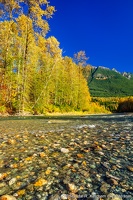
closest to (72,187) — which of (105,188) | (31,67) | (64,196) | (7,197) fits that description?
(64,196)

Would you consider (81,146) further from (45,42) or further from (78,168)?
(45,42)

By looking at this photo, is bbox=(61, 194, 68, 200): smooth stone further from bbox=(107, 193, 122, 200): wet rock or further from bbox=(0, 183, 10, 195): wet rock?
bbox=(0, 183, 10, 195): wet rock

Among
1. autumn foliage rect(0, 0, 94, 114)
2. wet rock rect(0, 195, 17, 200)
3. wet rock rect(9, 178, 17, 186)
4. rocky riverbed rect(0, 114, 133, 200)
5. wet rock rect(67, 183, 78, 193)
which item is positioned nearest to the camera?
wet rock rect(0, 195, 17, 200)

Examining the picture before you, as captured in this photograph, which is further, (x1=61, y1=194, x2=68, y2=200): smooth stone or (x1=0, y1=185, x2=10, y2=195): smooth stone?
(x1=0, y1=185, x2=10, y2=195): smooth stone

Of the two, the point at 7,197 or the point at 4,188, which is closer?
the point at 7,197

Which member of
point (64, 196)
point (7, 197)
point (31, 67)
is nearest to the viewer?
point (7, 197)

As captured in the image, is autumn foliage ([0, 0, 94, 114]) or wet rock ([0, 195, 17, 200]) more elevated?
autumn foliage ([0, 0, 94, 114])

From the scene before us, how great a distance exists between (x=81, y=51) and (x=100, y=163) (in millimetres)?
55678

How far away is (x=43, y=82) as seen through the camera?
4128cm

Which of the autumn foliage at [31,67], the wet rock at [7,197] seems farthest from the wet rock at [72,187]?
the autumn foliage at [31,67]

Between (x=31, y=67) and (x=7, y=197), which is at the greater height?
(x=31, y=67)

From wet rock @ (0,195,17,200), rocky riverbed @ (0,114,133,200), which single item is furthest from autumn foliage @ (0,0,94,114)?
wet rock @ (0,195,17,200)

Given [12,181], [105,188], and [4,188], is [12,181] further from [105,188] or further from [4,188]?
[105,188]

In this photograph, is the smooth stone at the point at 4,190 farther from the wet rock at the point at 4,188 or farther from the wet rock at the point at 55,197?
the wet rock at the point at 55,197
